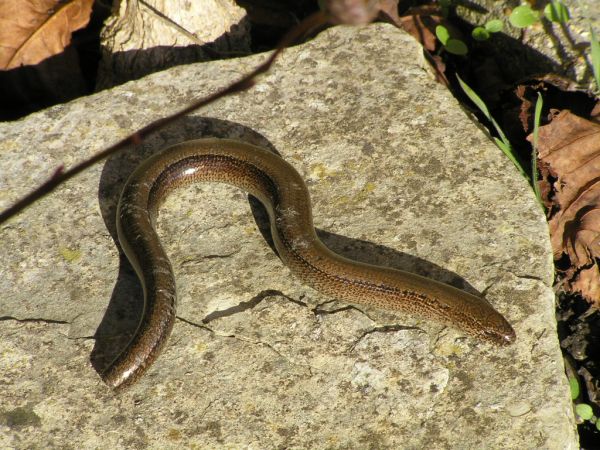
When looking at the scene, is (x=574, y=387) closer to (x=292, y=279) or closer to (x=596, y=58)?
(x=292, y=279)

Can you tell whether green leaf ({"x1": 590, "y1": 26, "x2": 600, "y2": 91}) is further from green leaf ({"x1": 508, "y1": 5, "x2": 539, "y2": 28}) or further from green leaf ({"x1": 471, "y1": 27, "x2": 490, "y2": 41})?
green leaf ({"x1": 471, "y1": 27, "x2": 490, "y2": 41})

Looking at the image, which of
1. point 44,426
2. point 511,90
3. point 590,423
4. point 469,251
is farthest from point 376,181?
point 44,426

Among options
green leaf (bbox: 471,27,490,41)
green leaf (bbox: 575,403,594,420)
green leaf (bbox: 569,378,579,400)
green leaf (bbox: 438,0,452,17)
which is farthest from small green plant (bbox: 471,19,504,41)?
green leaf (bbox: 575,403,594,420)

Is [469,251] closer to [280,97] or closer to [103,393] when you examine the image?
[280,97]

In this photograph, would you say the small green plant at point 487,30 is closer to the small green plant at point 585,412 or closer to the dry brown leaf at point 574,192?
the dry brown leaf at point 574,192

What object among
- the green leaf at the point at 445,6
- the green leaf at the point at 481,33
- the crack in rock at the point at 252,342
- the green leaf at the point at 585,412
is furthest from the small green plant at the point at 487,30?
the crack in rock at the point at 252,342

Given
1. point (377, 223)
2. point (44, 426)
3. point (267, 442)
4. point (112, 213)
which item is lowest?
point (44, 426)
